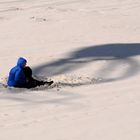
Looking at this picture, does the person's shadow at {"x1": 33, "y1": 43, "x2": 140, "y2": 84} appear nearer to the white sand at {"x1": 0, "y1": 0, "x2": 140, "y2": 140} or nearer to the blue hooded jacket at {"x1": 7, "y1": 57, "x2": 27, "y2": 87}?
the white sand at {"x1": 0, "y1": 0, "x2": 140, "y2": 140}

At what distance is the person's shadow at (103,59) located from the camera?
42.2 feet

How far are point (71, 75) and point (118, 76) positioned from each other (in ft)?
3.06

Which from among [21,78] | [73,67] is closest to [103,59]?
[73,67]

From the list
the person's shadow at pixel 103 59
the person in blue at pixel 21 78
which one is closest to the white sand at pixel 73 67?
the person's shadow at pixel 103 59

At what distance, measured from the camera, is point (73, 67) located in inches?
522

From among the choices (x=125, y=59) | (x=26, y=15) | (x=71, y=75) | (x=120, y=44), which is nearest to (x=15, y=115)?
(x=71, y=75)

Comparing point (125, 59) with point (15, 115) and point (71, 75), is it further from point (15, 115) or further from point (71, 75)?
point (15, 115)

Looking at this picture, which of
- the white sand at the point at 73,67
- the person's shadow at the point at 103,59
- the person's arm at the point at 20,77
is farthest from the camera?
the person's shadow at the point at 103,59

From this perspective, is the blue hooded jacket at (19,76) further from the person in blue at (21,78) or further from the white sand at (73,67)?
the white sand at (73,67)

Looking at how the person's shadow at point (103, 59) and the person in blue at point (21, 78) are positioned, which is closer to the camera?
the person in blue at point (21, 78)

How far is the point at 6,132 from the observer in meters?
8.93

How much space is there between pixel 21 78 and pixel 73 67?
7.17 ft

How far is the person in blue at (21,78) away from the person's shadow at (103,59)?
1183mm

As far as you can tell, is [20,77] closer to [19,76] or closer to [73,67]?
[19,76]
